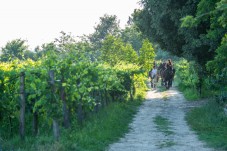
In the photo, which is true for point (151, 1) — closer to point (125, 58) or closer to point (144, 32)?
point (144, 32)

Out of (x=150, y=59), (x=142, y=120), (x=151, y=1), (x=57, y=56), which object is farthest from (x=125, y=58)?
(x=57, y=56)

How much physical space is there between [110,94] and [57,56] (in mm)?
9513

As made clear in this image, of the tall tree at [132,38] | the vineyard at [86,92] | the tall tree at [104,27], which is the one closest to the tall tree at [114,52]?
the vineyard at [86,92]

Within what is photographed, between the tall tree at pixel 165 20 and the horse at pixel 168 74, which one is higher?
the tall tree at pixel 165 20

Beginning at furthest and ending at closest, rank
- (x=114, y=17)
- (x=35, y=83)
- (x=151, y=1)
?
(x=114, y=17), (x=151, y=1), (x=35, y=83)

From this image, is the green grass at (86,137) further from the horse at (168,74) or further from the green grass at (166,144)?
the horse at (168,74)

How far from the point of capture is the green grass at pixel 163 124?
44.1 ft

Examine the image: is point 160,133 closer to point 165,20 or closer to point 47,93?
point 47,93

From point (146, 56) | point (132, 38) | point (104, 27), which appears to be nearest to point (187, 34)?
point (146, 56)

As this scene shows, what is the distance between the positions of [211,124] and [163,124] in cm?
161

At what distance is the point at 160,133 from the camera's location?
1305 centimetres

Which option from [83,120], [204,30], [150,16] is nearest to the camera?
[83,120]

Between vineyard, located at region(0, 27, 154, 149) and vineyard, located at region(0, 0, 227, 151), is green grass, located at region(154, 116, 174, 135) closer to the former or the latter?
vineyard, located at region(0, 0, 227, 151)

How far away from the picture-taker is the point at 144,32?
2627 cm
